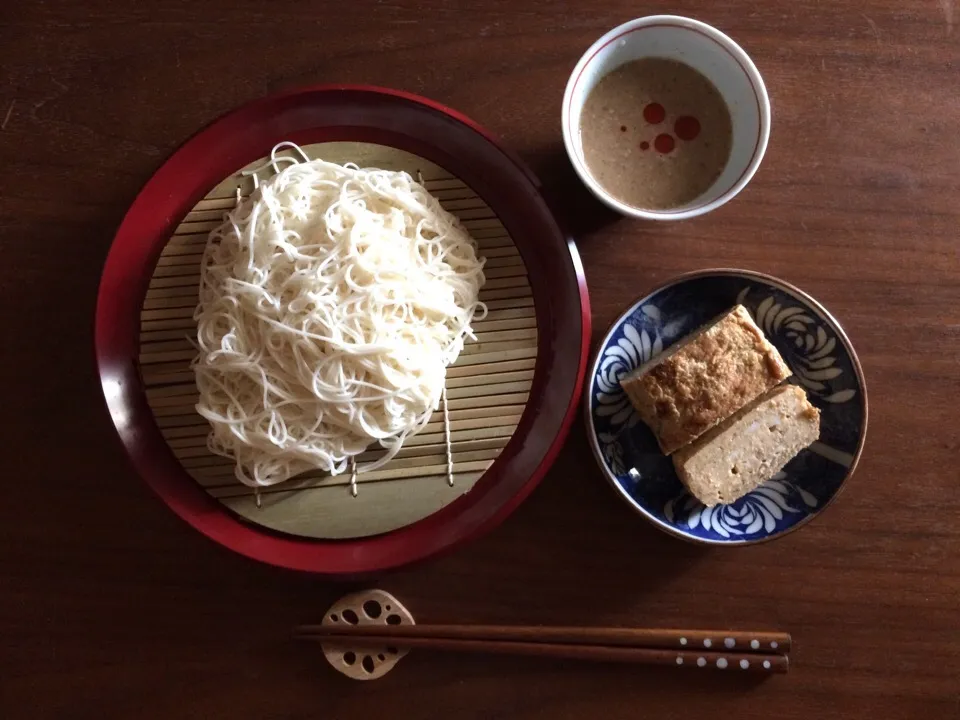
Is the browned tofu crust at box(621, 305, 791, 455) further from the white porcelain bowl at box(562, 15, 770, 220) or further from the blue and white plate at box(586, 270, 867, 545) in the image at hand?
the white porcelain bowl at box(562, 15, 770, 220)

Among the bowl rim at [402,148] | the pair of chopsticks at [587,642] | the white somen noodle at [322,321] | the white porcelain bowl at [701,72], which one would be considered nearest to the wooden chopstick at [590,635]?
the pair of chopsticks at [587,642]

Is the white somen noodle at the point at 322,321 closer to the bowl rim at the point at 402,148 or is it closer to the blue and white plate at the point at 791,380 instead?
the bowl rim at the point at 402,148

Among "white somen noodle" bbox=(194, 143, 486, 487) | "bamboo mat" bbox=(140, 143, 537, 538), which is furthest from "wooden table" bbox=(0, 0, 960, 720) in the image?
"white somen noodle" bbox=(194, 143, 486, 487)

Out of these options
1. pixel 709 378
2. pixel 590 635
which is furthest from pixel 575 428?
pixel 590 635

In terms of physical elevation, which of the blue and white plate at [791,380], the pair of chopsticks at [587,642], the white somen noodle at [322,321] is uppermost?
the white somen noodle at [322,321]

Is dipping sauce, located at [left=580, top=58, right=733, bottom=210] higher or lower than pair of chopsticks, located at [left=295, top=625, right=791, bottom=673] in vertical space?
higher

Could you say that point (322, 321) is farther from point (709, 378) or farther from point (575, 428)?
point (709, 378)

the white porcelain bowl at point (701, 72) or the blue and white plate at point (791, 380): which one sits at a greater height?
the white porcelain bowl at point (701, 72)

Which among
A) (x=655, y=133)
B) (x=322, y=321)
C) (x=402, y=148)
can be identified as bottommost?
(x=322, y=321)
